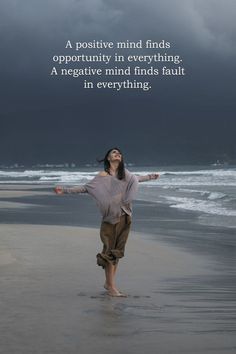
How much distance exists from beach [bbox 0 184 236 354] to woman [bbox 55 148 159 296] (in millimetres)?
526

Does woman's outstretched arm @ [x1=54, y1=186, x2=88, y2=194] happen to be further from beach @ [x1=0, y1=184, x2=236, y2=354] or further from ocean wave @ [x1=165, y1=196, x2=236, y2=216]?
ocean wave @ [x1=165, y1=196, x2=236, y2=216]

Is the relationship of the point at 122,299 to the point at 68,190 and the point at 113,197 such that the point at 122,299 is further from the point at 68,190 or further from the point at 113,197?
the point at 68,190

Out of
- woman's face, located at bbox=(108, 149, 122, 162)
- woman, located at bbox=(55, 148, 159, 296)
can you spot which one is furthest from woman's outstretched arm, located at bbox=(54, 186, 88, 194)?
woman's face, located at bbox=(108, 149, 122, 162)

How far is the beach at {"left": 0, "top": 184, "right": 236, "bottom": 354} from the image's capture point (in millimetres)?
4914

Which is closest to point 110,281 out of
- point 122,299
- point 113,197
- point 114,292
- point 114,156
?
point 114,292

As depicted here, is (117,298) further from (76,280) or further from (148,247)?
(148,247)

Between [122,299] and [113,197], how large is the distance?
1050mm

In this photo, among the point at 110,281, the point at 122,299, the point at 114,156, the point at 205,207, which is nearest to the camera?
the point at 122,299

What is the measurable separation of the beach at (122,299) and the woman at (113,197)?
0.53m

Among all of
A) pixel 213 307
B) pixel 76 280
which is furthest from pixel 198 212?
pixel 213 307

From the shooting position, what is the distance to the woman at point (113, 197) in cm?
676

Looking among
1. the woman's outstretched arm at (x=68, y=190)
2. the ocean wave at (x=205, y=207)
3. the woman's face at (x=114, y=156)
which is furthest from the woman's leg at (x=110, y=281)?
the ocean wave at (x=205, y=207)

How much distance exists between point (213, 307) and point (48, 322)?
5.30ft

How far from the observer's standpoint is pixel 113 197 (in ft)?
22.2
